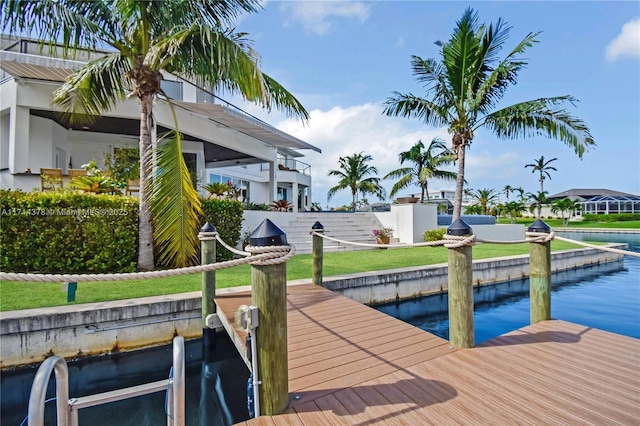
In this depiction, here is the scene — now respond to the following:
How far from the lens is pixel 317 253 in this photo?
17.9 feet

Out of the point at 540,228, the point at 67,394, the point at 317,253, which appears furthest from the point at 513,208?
the point at 67,394

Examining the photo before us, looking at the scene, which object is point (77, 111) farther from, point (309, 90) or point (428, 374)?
point (428, 374)

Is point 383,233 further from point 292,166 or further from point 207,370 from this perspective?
point 292,166

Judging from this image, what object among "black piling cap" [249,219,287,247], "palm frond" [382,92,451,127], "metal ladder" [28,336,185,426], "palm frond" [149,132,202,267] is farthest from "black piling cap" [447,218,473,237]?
"palm frond" [382,92,451,127]

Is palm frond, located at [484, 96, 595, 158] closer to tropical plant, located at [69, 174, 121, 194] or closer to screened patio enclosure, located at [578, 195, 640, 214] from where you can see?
tropical plant, located at [69, 174, 121, 194]

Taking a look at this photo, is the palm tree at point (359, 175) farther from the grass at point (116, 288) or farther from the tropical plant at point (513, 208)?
the tropical plant at point (513, 208)

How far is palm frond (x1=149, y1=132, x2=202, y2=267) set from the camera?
6.53 m

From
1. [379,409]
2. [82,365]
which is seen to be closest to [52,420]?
[82,365]

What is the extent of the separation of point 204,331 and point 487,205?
46622mm

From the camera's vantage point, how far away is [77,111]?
8016 millimetres

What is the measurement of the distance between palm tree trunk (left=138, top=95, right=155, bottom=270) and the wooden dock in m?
4.96

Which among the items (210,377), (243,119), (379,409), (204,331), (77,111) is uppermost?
(243,119)

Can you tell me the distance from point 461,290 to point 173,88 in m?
14.2

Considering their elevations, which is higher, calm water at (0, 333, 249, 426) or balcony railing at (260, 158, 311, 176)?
balcony railing at (260, 158, 311, 176)
